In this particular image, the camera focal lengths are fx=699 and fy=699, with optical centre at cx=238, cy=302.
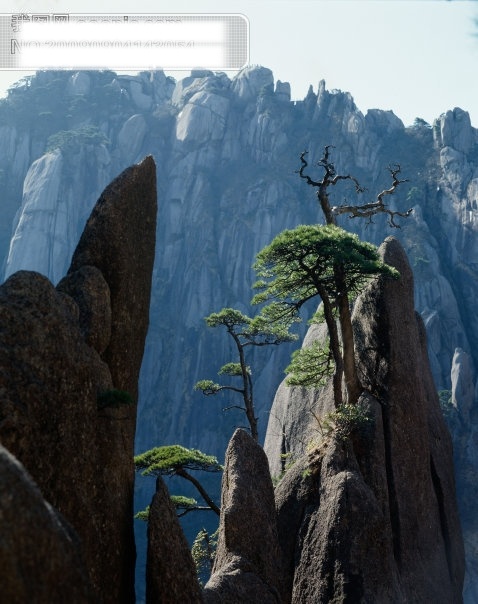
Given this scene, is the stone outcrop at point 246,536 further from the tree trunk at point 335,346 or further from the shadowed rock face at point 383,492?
the tree trunk at point 335,346

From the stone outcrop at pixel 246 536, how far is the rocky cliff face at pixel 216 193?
199 ft

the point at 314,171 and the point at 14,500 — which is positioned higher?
the point at 314,171

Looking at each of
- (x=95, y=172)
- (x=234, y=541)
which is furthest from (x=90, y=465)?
(x=95, y=172)

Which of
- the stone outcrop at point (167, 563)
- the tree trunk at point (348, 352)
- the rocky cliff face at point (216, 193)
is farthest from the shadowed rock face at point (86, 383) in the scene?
the rocky cliff face at point (216, 193)

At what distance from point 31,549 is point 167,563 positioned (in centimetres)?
595

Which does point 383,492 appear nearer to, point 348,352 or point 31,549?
point 348,352

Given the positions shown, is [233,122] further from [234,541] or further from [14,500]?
[14,500]

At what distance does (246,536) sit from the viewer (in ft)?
48.8

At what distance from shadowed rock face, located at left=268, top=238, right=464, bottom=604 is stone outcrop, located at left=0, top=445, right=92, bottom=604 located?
33.0ft

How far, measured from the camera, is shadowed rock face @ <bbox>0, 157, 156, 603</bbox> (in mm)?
9016

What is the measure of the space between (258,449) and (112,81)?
126842 millimetres

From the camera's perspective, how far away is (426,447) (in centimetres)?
2091

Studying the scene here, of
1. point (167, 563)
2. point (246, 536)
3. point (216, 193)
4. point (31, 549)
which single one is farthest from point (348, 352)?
point (216, 193)

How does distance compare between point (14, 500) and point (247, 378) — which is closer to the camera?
point (14, 500)
